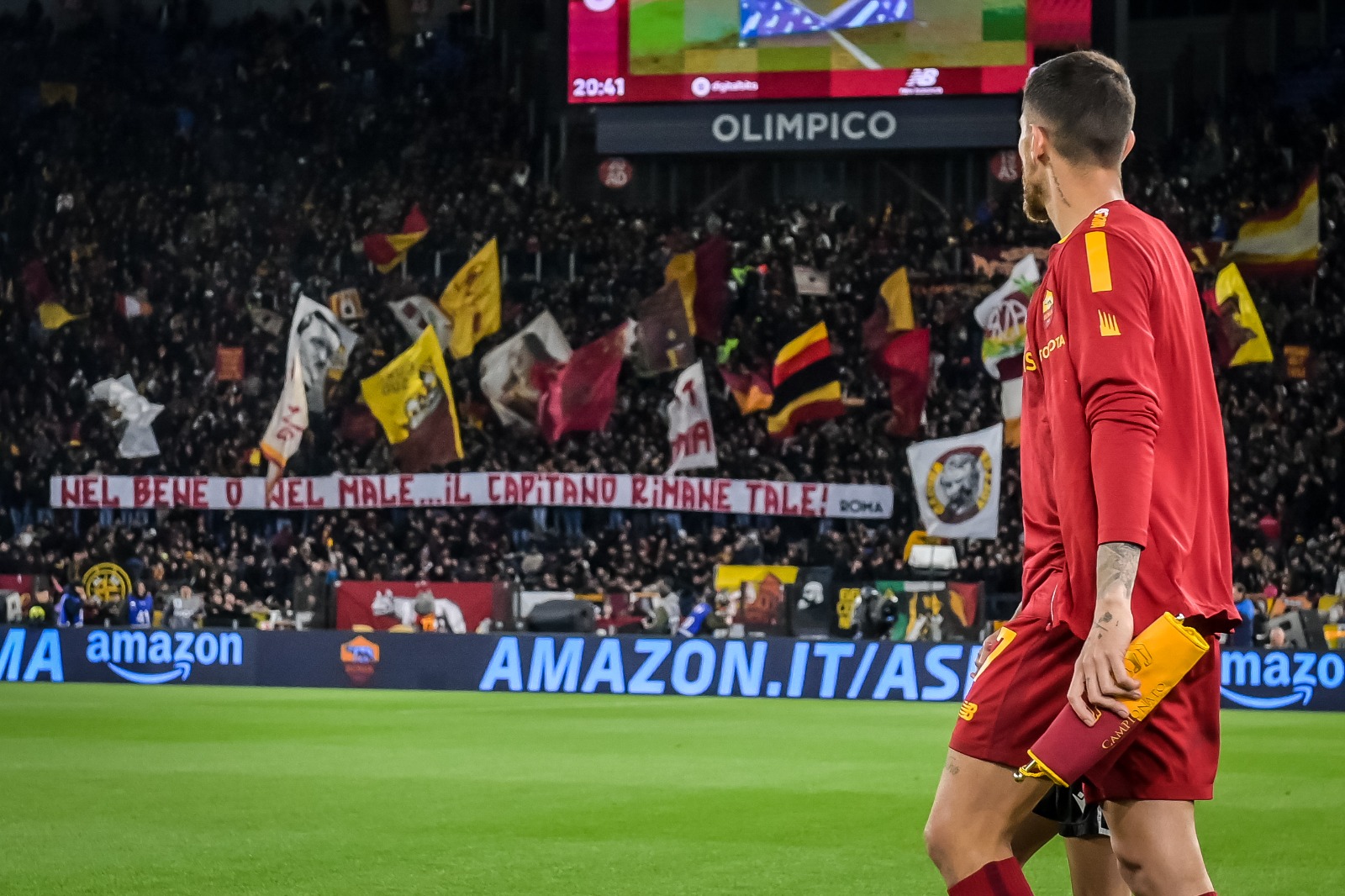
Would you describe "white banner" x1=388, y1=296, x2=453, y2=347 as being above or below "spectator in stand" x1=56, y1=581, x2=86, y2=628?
above

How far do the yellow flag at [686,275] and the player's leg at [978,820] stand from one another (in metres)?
29.1

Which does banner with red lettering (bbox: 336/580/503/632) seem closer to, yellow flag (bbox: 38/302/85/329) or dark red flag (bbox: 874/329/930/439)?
dark red flag (bbox: 874/329/930/439)

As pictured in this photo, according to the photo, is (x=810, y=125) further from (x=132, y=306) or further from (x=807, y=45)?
(x=132, y=306)

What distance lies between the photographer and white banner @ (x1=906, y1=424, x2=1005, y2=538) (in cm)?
2805

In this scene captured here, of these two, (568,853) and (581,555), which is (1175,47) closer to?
(581,555)

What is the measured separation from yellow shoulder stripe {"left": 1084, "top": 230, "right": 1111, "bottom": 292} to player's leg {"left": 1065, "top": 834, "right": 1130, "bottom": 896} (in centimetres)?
141

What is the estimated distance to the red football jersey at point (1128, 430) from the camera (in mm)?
3326

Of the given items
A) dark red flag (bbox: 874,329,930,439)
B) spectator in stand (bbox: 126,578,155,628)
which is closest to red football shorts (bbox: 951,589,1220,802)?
spectator in stand (bbox: 126,578,155,628)

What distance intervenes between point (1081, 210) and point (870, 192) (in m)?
34.0

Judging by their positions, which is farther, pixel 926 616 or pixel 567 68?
pixel 567 68

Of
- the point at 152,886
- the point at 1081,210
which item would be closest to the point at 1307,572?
the point at 152,886

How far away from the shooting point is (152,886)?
22.5 feet

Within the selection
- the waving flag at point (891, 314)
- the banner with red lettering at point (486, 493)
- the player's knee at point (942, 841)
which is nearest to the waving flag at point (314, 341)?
the banner with red lettering at point (486, 493)

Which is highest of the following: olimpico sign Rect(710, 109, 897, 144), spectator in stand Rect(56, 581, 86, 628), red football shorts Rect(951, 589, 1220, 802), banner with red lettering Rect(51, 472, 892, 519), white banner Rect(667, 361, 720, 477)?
olimpico sign Rect(710, 109, 897, 144)
